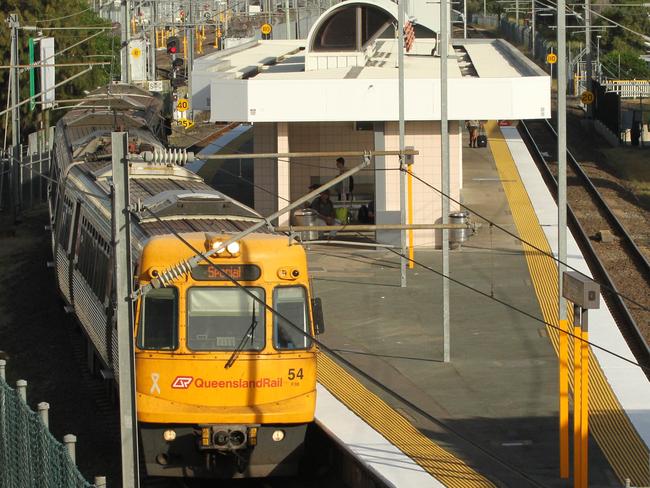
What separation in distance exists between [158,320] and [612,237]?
58.8 feet

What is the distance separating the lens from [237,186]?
4003 centimetres

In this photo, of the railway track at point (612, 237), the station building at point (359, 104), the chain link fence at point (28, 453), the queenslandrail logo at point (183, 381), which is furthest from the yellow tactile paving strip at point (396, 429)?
the station building at point (359, 104)

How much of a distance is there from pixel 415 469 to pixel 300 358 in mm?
1663

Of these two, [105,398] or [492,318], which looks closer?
[105,398]

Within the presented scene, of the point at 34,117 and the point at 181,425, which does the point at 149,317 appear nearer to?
the point at 181,425

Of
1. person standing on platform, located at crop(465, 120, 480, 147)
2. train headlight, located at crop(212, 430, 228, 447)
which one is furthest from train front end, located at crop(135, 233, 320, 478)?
person standing on platform, located at crop(465, 120, 480, 147)

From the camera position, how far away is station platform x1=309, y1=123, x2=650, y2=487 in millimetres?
15578

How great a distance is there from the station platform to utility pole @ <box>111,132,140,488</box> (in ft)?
6.74

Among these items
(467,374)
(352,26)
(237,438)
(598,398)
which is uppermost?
(352,26)

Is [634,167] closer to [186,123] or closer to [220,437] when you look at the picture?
[186,123]

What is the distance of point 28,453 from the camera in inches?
453

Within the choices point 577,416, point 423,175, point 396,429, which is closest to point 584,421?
point 577,416

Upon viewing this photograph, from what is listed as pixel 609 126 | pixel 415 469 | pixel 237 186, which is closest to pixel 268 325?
pixel 415 469

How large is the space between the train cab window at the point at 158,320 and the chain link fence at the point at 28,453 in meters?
2.50
